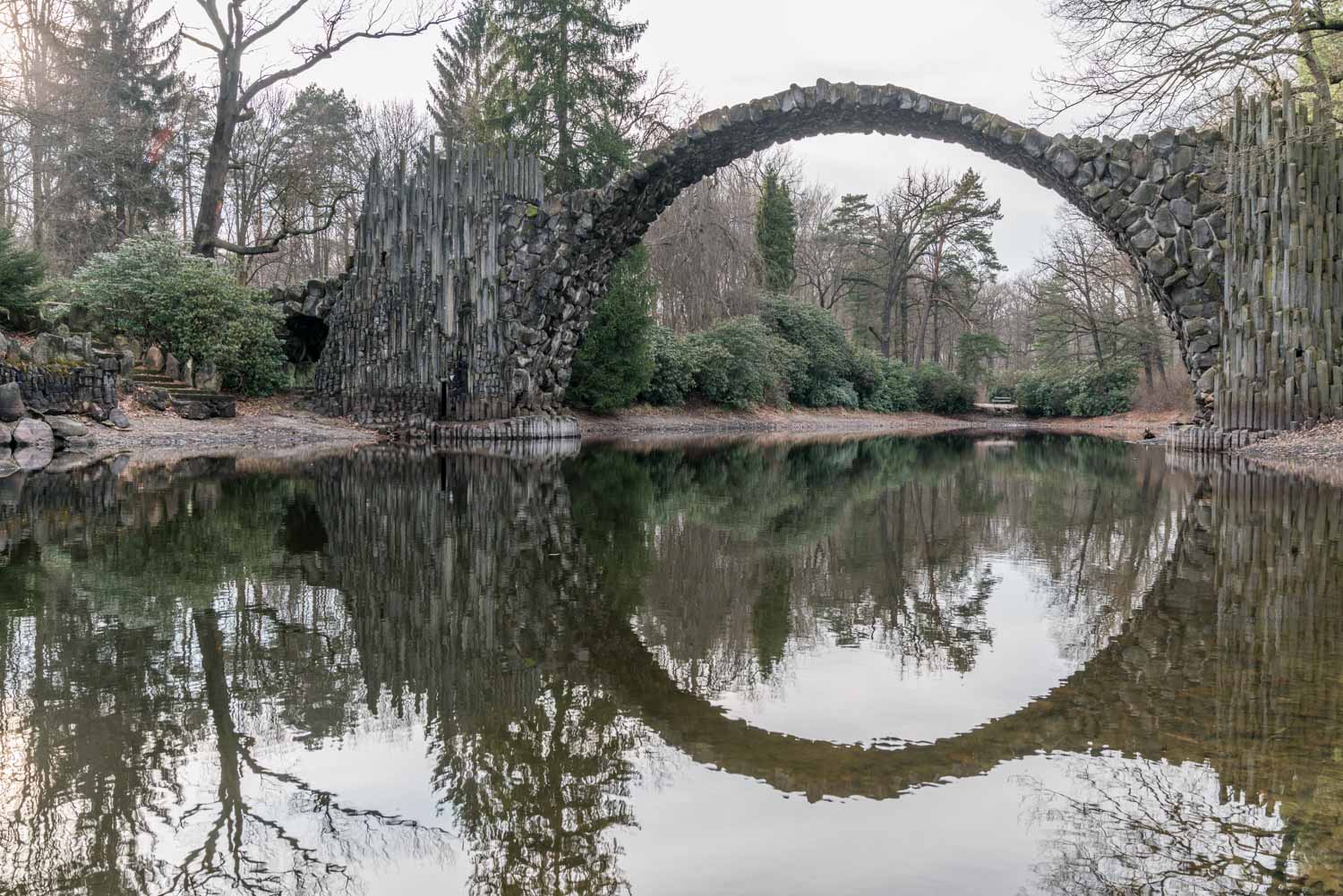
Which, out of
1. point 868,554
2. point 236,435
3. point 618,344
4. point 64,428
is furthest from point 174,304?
point 868,554

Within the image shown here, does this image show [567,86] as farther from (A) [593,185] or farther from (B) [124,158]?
(B) [124,158]

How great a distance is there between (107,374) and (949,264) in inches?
1513

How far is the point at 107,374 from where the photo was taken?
1430 centimetres

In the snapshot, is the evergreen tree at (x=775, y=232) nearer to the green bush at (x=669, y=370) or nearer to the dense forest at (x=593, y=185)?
the dense forest at (x=593, y=185)

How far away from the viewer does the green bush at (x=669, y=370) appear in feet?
90.8

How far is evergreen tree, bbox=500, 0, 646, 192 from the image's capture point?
2323cm

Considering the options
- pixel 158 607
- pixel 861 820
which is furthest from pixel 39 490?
pixel 861 820

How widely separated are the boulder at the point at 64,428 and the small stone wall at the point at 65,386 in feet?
1.12

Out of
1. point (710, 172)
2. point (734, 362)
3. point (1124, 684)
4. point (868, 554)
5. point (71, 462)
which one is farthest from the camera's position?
point (734, 362)

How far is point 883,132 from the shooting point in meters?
18.6

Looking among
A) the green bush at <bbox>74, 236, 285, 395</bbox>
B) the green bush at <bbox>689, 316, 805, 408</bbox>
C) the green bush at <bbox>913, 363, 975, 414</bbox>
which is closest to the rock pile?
the green bush at <bbox>74, 236, 285, 395</bbox>

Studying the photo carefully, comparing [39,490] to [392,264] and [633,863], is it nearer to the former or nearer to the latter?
[633,863]

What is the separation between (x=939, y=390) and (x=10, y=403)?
34341 mm

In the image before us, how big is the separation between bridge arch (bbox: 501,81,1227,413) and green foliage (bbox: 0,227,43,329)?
8239 millimetres
